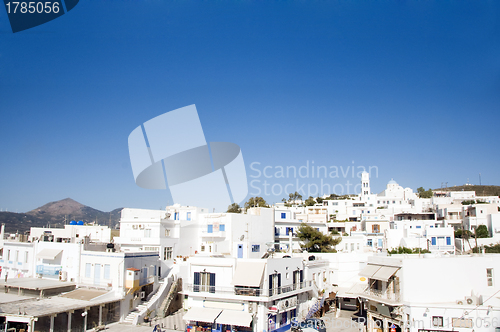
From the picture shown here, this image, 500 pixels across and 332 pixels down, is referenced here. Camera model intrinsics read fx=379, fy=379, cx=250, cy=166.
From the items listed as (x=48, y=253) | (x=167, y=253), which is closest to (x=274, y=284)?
(x=167, y=253)

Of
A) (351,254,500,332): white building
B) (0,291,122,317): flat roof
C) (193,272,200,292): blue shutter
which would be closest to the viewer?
(351,254,500,332): white building

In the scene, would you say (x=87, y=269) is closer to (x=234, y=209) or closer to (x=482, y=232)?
(x=234, y=209)

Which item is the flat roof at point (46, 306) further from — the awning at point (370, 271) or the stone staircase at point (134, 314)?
the awning at point (370, 271)

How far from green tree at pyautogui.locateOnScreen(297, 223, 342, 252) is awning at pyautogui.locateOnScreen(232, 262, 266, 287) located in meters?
18.6

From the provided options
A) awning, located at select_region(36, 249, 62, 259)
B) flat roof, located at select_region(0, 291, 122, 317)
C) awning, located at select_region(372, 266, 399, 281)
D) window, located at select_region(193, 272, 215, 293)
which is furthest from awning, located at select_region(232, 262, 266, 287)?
awning, located at select_region(36, 249, 62, 259)

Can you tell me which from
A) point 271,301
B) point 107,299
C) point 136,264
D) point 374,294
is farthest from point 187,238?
point 374,294

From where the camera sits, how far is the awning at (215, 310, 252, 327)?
77.2 ft

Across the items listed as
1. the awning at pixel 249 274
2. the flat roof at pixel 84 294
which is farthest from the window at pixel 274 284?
the flat roof at pixel 84 294

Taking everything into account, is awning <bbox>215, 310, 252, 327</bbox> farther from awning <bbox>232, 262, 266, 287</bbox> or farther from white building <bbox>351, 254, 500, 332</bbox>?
white building <bbox>351, 254, 500, 332</bbox>

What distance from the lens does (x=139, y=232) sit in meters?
36.6

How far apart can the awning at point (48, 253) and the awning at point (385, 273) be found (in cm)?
2440

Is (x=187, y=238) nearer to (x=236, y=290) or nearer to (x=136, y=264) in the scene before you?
(x=136, y=264)

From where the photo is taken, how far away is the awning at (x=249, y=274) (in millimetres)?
24344

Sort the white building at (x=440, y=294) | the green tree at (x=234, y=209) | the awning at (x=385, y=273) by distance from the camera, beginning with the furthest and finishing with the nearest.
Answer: the green tree at (x=234, y=209)
the awning at (x=385, y=273)
the white building at (x=440, y=294)
